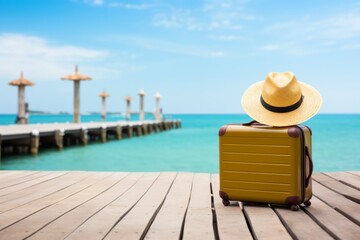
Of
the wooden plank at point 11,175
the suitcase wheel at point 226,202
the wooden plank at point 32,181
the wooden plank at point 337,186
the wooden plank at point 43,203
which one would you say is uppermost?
the suitcase wheel at point 226,202

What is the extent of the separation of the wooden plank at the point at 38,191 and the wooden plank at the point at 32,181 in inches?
3.5

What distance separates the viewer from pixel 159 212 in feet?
9.31

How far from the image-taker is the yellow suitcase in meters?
2.85

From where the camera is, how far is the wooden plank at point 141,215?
2283 mm

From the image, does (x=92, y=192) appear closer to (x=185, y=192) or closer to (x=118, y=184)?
(x=118, y=184)

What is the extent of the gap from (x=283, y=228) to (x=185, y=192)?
4.36ft

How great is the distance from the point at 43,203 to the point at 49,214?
423mm

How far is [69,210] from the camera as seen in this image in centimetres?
292

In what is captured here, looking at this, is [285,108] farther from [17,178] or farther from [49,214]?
[17,178]

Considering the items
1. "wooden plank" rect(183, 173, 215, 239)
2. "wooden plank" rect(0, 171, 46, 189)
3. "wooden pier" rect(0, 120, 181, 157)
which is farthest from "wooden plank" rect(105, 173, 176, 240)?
"wooden pier" rect(0, 120, 181, 157)

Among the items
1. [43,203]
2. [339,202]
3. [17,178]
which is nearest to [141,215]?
[43,203]

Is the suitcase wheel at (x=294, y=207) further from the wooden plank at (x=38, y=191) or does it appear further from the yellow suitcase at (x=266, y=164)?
the wooden plank at (x=38, y=191)

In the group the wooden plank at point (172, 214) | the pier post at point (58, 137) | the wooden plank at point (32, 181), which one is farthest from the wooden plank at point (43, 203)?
the pier post at point (58, 137)

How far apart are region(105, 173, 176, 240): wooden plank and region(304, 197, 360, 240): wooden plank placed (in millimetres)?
1073
